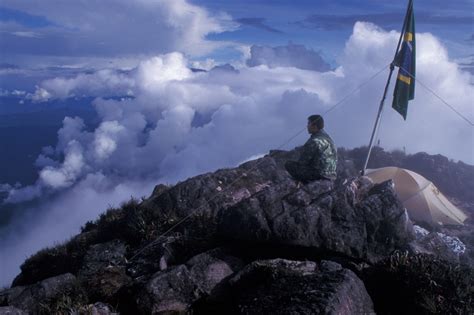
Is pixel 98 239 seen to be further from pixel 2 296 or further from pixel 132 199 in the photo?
pixel 2 296

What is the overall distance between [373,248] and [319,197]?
65.1 inches

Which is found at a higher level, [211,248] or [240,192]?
[240,192]

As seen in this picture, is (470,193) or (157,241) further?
(470,193)

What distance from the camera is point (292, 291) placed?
6.42m

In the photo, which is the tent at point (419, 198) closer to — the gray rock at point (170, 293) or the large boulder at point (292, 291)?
the large boulder at point (292, 291)

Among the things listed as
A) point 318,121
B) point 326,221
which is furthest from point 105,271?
point 318,121

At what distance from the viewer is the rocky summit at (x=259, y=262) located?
6.80m

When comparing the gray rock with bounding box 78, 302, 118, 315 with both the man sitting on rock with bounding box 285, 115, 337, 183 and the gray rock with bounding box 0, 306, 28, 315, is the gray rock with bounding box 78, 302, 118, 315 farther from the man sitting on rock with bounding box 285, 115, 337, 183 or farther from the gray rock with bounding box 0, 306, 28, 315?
the man sitting on rock with bounding box 285, 115, 337, 183

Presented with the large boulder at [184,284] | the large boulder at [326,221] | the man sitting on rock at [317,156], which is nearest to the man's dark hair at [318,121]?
the man sitting on rock at [317,156]

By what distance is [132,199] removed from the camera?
14.5 meters

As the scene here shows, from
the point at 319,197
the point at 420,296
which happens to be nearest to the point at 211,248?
the point at 319,197

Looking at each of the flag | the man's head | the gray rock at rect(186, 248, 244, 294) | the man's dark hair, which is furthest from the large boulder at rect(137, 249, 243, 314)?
the flag

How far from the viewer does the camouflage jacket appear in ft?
35.9

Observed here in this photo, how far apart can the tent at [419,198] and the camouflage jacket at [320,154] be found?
38.8 ft
